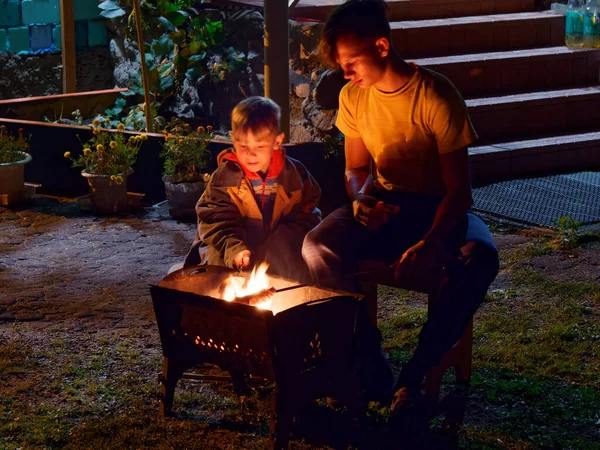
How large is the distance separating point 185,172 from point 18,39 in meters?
4.26

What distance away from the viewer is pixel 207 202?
408cm

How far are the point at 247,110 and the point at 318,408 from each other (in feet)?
4.39

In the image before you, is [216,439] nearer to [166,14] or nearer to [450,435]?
[450,435]

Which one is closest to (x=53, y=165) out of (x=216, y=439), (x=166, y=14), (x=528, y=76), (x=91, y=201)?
(x=91, y=201)

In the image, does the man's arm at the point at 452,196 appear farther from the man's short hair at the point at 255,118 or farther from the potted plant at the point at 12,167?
the potted plant at the point at 12,167

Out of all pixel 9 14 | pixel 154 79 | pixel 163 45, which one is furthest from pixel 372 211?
pixel 9 14

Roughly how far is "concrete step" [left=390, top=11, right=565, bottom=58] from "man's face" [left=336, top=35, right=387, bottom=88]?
5.01 meters

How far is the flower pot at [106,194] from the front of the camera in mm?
7539

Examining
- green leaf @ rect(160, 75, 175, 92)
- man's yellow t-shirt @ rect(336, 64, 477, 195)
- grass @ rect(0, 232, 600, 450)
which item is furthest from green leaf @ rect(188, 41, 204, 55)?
man's yellow t-shirt @ rect(336, 64, 477, 195)

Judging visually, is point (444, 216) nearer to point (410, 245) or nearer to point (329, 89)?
point (410, 245)

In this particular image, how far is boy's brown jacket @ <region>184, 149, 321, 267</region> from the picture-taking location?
4.02 m

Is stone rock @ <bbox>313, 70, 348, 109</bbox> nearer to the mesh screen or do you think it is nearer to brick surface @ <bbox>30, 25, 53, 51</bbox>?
the mesh screen

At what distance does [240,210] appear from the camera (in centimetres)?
416

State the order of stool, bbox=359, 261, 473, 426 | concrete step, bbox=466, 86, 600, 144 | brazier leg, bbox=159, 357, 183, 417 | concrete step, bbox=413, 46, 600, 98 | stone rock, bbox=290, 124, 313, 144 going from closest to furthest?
stool, bbox=359, 261, 473, 426 < brazier leg, bbox=159, 357, 183, 417 < stone rock, bbox=290, 124, 313, 144 < concrete step, bbox=466, 86, 600, 144 < concrete step, bbox=413, 46, 600, 98
